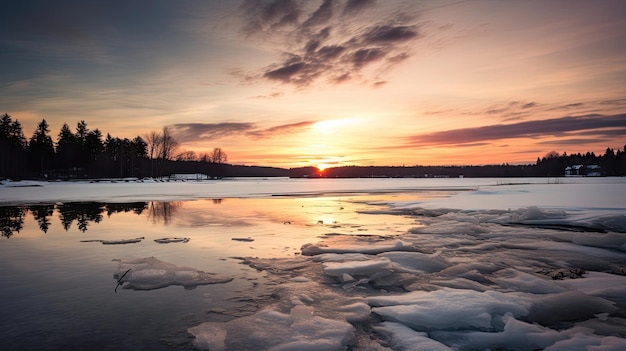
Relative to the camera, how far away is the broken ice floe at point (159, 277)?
19.6 ft

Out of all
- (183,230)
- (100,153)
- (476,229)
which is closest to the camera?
(476,229)

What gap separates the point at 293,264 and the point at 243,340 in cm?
344

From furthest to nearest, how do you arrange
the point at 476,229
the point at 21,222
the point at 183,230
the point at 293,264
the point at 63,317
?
the point at 21,222 < the point at 183,230 < the point at 476,229 < the point at 293,264 < the point at 63,317

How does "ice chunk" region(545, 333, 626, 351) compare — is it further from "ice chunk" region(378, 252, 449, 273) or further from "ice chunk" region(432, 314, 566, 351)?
"ice chunk" region(378, 252, 449, 273)

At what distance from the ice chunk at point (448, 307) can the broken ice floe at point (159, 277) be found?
2971 mm

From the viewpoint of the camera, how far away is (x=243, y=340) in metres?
3.87

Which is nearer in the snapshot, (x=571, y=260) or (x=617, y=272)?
(x=617, y=272)

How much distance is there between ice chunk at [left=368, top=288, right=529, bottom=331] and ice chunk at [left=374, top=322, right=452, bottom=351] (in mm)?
193

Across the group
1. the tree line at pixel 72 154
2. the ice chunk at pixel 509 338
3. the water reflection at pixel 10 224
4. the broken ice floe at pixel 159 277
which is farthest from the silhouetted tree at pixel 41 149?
the ice chunk at pixel 509 338

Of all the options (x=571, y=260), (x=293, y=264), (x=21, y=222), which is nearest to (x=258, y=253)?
(x=293, y=264)

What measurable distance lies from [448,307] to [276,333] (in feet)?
7.64

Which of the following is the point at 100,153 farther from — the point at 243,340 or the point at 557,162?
the point at 557,162

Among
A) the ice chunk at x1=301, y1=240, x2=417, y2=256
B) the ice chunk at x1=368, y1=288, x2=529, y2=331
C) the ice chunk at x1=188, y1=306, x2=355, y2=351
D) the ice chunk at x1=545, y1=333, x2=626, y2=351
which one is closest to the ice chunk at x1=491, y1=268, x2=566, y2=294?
the ice chunk at x1=368, y1=288, x2=529, y2=331

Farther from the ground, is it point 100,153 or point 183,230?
point 100,153
